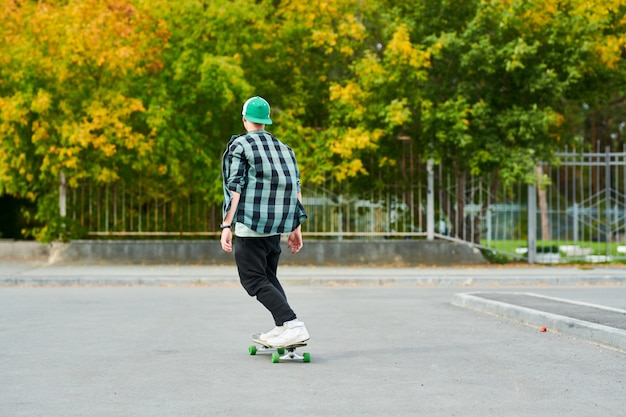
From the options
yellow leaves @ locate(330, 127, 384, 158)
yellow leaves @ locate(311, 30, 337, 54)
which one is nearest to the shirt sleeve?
Result: yellow leaves @ locate(330, 127, 384, 158)

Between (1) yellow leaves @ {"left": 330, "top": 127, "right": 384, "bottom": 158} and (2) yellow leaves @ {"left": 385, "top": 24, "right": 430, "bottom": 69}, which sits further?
(1) yellow leaves @ {"left": 330, "top": 127, "right": 384, "bottom": 158}

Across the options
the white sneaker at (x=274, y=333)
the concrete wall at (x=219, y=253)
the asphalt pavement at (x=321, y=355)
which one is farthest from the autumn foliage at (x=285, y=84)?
the white sneaker at (x=274, y=333)

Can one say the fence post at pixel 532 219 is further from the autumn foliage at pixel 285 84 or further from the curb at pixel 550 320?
the curb at pixel 550 320

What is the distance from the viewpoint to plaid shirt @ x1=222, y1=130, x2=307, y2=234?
816cm

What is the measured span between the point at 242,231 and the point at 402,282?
11.0 metres

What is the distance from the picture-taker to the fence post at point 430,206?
74.8 feet

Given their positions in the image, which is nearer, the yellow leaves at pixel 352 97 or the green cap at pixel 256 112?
the green cap at pixel 256 112

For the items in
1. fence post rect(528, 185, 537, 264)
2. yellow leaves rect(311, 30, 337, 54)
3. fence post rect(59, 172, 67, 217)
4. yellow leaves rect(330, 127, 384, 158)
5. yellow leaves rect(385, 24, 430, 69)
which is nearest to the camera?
yellow leaves rect(385, 24, 430, 69)

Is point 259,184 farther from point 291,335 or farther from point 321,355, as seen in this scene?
point 321,355

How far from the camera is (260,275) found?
327 inches

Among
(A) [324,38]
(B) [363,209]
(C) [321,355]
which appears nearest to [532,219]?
(B) [363,209]

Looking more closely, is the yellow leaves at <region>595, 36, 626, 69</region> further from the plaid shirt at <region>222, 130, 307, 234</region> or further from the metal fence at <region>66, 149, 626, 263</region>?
the plaid shirt at <region>222, 130, 307, 234</region>

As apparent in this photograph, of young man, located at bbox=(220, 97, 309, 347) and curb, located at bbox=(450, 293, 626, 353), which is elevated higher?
young man, located at bbox=(220, 97, 309, 347)

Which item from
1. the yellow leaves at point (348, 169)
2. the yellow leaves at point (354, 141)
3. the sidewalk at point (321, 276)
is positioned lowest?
the sidewalk at point (321, 276)
